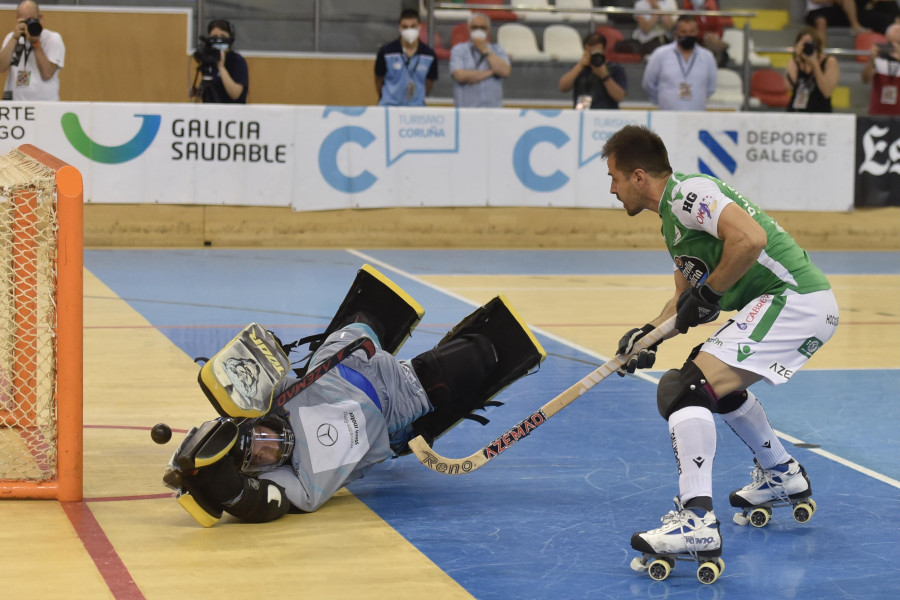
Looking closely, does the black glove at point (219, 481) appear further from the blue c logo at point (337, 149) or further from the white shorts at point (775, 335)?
the blue c logo at point (337, 149)

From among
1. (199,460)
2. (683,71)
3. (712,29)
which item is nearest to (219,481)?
(199,460)

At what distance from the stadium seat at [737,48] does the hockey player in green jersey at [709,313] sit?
15.6 meters

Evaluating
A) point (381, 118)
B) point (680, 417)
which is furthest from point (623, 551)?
point (381, 118)

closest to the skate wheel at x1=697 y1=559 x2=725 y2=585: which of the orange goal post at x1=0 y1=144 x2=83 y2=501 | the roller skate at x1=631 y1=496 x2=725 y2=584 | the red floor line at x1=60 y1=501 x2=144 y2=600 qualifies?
the roller skate at x1=631 y1=496 x2=725 y2=584

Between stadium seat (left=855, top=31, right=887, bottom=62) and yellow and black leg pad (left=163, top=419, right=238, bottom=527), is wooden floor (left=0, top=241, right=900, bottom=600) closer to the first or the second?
yellow and black leg pad (left=163, top=419, right=238, bottom=527)

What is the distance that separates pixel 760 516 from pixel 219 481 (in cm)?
226

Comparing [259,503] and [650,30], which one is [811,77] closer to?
[650,30]

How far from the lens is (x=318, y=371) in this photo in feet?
18.1

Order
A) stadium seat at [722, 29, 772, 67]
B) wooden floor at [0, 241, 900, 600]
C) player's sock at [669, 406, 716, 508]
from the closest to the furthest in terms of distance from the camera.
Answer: wooden floor at [0, 241, 900, 600] < player's sock at [669, 406, 716, 508] < stadium seat at [722, 29, 772, 67]

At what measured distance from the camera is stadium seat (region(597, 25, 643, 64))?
19297 millimetres

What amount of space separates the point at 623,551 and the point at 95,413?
335cm

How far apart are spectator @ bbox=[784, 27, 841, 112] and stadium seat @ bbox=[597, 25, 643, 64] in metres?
3.24

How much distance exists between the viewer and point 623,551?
16.5ft

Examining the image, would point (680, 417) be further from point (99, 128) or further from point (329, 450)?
point (99, 128)
